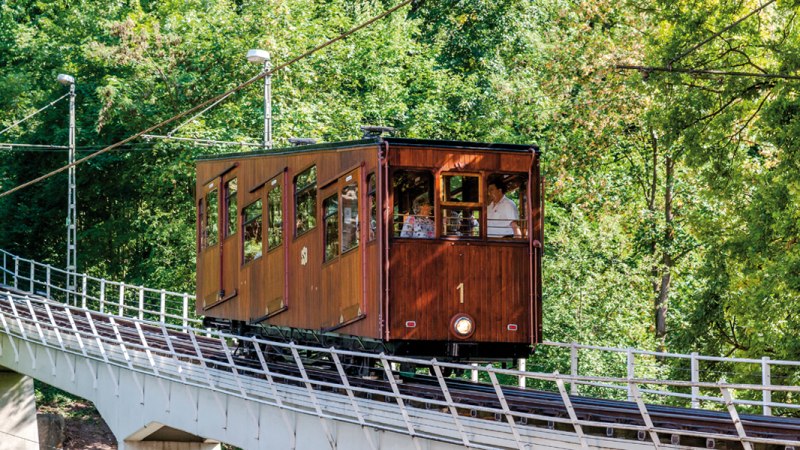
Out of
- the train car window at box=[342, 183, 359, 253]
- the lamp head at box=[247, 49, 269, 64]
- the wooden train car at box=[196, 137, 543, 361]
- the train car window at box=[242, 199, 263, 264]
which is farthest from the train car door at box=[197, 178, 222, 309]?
the train car window at box=[342, 183, 359, 253]

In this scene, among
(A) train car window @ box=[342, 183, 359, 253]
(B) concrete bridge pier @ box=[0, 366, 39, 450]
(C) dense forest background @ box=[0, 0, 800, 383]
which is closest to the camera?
(A) train car window @ box=[342, 183, 359, 253]

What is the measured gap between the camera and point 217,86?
4172cm

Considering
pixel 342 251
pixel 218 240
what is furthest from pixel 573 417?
pixel 218 240

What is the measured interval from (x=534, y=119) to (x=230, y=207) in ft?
60.1

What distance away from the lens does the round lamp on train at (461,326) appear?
61.3ft

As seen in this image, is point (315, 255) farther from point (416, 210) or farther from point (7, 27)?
point (7, 27)

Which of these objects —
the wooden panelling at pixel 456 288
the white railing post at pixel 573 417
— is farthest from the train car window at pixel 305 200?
the white railing post at pixel 573 417

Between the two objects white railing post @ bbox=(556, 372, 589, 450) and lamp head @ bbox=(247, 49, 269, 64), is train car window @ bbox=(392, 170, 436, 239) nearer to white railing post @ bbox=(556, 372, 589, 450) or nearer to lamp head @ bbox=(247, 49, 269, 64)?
white railing post @ bbox=(556, 372, 589, 450)

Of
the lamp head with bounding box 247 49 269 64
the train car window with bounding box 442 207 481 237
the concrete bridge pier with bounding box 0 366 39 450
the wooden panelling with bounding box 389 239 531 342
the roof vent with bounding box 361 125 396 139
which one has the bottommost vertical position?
the concrete bridge pier with bounding box 0 366 39 450

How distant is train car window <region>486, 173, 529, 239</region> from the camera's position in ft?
62.4

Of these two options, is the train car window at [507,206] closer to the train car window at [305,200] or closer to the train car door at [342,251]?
the train car door at [342,251]

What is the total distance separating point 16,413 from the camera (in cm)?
3497

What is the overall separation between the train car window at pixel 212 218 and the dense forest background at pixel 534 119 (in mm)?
7916

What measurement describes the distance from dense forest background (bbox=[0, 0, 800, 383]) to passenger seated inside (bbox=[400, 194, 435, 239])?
28.4ft
